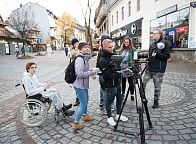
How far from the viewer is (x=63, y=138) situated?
3932mm

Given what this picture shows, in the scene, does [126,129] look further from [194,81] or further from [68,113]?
[194,81]

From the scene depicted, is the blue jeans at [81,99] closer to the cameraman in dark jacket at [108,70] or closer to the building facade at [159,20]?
the cameraman in dark jacket at [108,70]

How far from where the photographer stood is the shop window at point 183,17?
14.1m

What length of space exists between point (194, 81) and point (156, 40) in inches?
170

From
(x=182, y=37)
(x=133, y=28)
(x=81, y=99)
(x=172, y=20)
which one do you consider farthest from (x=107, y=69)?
(x=133, y=28)

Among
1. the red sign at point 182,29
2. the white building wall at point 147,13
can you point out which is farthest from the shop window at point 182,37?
the white building wall at point 147,13

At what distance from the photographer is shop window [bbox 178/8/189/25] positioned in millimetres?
14113

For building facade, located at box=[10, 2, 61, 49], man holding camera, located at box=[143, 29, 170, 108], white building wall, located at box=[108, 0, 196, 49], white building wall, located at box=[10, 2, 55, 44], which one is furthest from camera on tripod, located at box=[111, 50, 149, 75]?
white building wall, located at box=[10, 2, 55, 44]

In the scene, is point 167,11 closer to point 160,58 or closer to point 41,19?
point 160,58

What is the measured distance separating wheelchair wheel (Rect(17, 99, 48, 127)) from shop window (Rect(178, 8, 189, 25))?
1262 cm

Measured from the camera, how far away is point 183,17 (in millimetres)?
14516

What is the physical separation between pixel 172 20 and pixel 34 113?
13936 mm

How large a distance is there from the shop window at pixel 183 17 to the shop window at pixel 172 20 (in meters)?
0.44

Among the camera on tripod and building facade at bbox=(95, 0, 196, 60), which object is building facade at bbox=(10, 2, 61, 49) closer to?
building facade at bbox=(95, 0, 196, 60)
